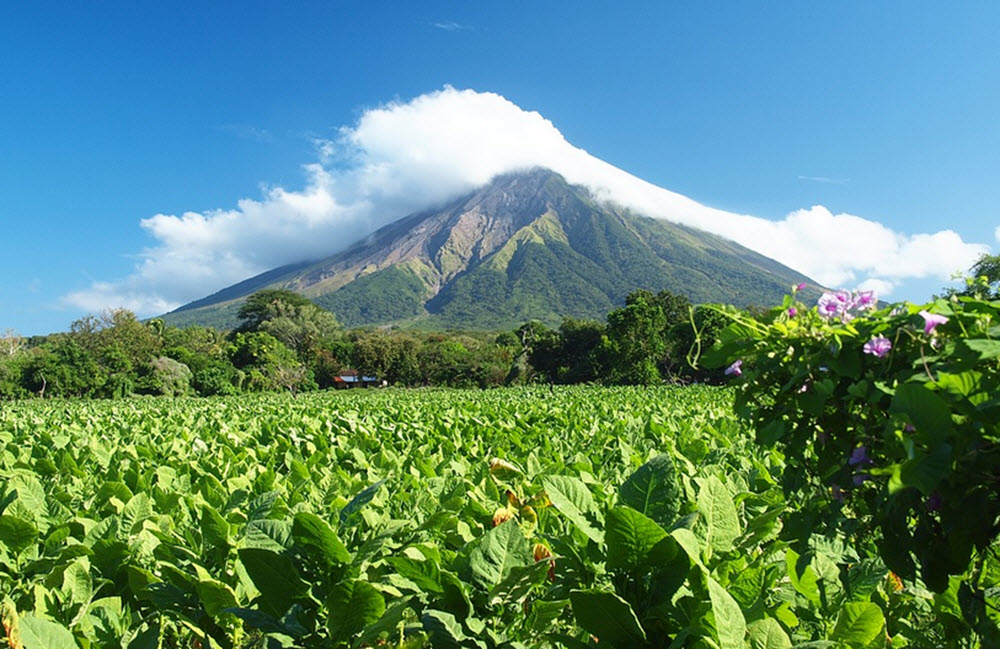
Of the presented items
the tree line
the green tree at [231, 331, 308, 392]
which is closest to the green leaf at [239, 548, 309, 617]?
the tree line

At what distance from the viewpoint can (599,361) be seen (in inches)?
2315

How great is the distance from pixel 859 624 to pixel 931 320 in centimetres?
90

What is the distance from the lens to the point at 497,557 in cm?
171

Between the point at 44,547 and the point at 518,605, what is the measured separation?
1991mm

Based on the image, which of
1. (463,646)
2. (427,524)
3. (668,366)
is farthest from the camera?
(668,366)

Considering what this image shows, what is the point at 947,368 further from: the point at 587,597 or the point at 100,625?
the point at 100,625

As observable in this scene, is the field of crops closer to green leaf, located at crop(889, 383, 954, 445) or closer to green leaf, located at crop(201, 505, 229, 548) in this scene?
green leaf, located at crop(201, 505, 229, 548)

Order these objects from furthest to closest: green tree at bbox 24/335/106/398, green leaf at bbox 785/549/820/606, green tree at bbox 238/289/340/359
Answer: green tree at bbox 238/289/340/359, green tree at bbox 24/335/106/398, green leaf at bbox 785/549/820/606

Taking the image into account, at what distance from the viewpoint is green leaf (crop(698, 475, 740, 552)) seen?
5.74 ft

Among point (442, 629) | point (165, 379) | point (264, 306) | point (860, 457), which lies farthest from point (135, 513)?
point (264, 306)

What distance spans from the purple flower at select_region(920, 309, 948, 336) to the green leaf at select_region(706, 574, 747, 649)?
0.72 meters

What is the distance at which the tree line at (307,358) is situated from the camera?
4828 cm

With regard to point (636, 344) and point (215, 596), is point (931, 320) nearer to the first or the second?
point (215, 596)

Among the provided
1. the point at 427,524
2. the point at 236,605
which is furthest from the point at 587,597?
the point at 236,605
